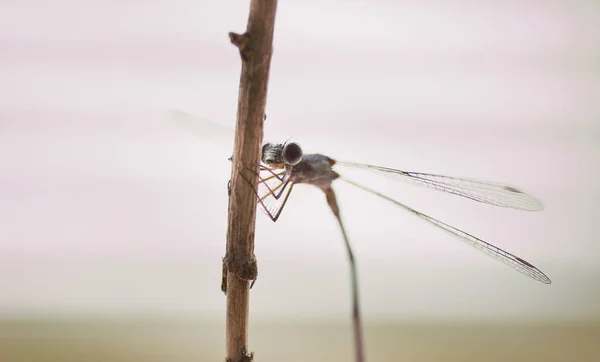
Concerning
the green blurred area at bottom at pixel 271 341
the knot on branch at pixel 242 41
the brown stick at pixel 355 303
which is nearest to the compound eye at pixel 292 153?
the brown stick at pixel 355 303

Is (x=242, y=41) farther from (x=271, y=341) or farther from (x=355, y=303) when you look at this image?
(x=271, y=341)

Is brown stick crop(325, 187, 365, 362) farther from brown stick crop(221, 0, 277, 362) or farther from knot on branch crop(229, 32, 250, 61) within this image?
knot on branch crop(229, 32, 250, 61)

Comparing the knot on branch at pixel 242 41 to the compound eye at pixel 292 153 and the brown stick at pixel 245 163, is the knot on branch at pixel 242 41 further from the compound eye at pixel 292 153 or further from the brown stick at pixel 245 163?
the compound eye at pixel 292 153

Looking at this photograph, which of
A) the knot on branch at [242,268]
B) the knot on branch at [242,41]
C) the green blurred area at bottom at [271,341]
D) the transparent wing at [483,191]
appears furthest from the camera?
the green blurred area at bottom at [271,341]

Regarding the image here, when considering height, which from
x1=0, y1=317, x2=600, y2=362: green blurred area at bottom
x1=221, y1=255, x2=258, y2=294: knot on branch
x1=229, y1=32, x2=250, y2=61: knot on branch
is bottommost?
x1=221, y1=255, x2=258, y2=294: knot on branch

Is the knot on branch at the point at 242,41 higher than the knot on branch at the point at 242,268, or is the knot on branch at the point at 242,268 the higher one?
the knot on branch at the point at 242,41

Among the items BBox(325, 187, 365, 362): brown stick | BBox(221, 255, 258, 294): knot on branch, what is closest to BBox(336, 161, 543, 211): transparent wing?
BBox(325, 187, 365, 362): brown stick
